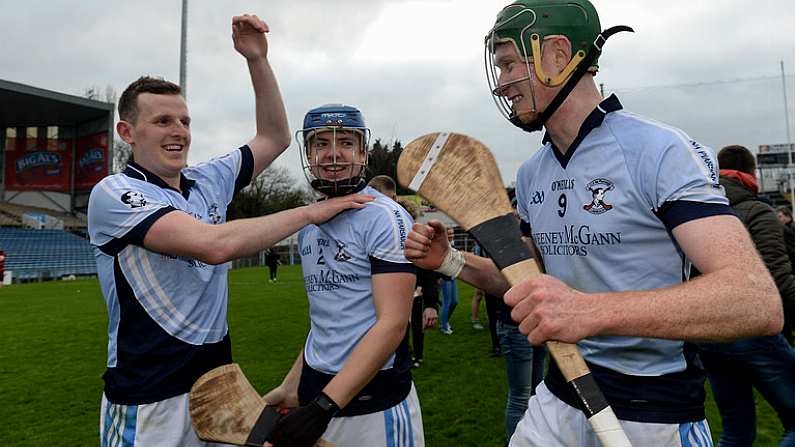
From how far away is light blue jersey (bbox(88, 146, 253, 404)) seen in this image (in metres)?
2.39

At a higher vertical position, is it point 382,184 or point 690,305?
point 382,184

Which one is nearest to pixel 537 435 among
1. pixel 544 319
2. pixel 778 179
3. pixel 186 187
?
pixel 544 319

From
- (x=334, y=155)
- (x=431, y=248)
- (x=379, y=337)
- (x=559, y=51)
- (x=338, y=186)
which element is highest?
(x=559, y=51)

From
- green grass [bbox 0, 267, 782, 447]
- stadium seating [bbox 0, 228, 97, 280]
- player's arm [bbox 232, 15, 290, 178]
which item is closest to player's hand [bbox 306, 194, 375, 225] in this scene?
player's arm [bbox 232, 15, 290, 178]

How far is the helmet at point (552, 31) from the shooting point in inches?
74.2

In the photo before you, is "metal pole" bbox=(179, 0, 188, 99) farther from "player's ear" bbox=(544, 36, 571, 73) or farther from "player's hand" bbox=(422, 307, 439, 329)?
"player's ear" bbox=(544, 36, 571, 73)

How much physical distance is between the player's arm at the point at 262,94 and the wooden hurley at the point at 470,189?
1539 millimetres

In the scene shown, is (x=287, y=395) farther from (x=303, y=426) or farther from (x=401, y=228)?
(x=401, y=228)

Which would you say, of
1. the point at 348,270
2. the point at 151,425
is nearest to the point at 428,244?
the point at 348,270

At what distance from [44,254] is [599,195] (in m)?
40.6

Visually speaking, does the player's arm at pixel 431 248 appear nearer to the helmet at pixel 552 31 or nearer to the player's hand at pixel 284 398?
the helmet at pixel 552 31

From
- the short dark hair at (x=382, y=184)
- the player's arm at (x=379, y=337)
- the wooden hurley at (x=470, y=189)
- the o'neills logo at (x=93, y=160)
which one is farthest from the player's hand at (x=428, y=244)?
the o'neills logo at (x=93, y=160)

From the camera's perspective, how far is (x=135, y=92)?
9.03ft

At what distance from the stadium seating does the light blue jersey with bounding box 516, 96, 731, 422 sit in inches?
1393
